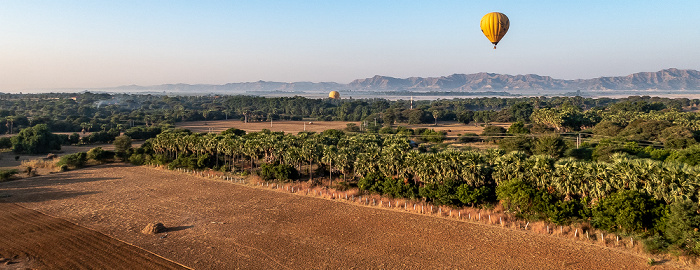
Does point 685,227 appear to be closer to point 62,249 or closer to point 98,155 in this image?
point 62,249

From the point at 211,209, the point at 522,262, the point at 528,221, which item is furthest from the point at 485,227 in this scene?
the point at 211,209

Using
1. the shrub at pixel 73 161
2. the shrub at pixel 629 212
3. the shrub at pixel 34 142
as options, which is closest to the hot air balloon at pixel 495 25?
the shrub at pixel 629 212

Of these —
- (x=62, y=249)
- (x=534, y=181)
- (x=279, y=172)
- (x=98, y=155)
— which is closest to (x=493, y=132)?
(x=279, y=172)

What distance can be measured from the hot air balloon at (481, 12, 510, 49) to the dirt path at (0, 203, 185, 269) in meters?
42.3

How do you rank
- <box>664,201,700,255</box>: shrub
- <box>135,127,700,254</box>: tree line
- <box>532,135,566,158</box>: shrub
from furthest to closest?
<box>532,135,566,158</box>: shrub → <box>135,127,700,254</box>: tree line → <box>664,201,700,255</box>: shrub

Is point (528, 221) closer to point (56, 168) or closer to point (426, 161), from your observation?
point (426, 161)

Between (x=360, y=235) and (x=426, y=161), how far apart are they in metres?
9.47

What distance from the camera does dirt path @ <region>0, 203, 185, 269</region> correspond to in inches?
857

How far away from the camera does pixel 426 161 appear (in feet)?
107

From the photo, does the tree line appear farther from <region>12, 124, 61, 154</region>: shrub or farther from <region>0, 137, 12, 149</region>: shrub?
<region>0, 137, 12, 149</region>: shrub

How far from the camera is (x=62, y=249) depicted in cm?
2388

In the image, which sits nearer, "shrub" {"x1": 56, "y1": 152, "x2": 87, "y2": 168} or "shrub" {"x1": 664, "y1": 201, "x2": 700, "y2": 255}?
"shrub" {"x1": 664, "y1": 201, "x2": 700, "y2": 255}

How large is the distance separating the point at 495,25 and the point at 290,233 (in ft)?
117

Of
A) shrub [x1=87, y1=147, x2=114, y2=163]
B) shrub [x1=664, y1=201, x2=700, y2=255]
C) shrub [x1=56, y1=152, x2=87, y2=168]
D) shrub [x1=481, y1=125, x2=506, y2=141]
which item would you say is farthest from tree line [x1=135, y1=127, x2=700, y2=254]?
shrub [x1=481, y1=125, x2=506, y2=141]
